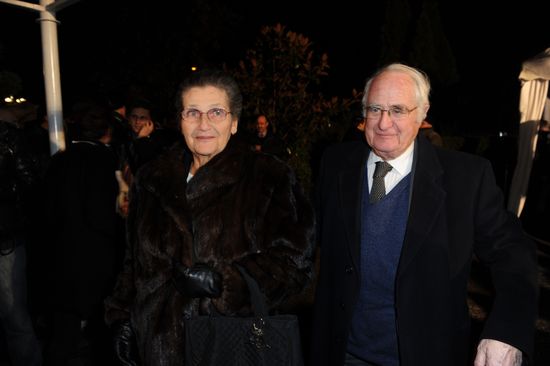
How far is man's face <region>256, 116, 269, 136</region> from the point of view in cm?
823

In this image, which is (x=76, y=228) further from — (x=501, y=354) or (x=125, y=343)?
(x=501, y=354)

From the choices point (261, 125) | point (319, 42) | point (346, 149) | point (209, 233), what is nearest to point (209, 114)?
point (209, 233)

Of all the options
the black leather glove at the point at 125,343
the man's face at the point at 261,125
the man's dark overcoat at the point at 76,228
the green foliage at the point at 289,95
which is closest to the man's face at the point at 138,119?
the man's dark overcoat at the point at 76,228

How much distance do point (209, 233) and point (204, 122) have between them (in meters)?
0.52

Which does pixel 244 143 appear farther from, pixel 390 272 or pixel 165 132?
pixel 165 132

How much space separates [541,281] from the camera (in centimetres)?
560

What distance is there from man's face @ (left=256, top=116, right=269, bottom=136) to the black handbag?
6402 mm

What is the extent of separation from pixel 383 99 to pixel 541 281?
463cm

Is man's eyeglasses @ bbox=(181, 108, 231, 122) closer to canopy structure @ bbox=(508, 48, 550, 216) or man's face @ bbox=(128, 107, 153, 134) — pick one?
Answer: man's face @ bbox=(128, 107, 153, 134)

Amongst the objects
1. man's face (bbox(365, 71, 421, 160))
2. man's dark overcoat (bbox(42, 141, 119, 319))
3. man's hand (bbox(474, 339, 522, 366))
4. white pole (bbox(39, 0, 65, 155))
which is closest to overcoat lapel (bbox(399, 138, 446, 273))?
man's face (bbox(365, 71, 421, 160))

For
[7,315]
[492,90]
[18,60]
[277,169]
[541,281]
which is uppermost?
[18,60]

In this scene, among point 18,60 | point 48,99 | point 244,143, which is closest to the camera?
point 244,143

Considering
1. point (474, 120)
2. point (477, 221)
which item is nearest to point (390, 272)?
point (477, 221)

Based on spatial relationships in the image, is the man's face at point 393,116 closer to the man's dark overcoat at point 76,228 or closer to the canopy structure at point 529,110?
the man's dark overcoat at point 76,228
